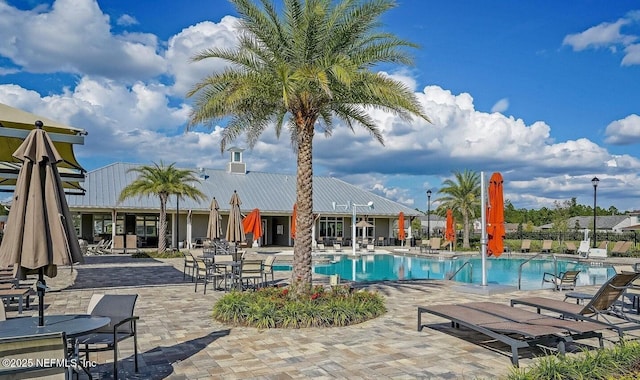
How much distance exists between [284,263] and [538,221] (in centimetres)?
6206

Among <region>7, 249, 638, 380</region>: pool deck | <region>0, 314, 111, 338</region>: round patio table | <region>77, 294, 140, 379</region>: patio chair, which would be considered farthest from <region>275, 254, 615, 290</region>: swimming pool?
<region>0, 314, 111, 338</region>: round patio table

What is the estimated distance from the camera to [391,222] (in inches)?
1524

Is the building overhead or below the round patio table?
overhead

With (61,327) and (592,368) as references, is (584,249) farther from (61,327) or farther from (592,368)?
(61,327)

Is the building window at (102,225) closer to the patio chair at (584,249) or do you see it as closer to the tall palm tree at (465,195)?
the tall palm tree at (465,195)

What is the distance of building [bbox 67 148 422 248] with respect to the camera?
29.3 metres

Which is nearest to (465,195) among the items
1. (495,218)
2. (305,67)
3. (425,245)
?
(425,245)

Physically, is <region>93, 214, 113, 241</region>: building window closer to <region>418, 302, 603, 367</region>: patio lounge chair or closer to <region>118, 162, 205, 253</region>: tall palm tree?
<region>118, 162, 205, 253</region>: tall palm tree

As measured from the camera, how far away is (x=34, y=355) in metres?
3.85

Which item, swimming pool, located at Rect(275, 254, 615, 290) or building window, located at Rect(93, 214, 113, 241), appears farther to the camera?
building window, located at Rect(93, 214, 113, 241)

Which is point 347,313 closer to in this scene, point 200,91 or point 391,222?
point 200,91

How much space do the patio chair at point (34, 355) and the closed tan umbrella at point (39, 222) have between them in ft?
2.97

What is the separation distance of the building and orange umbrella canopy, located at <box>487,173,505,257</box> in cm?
1857

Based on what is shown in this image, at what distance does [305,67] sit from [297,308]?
14.8 feet
